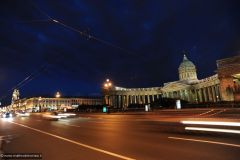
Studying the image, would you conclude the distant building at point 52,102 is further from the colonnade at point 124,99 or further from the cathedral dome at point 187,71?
the cathedral dome at point 187,71

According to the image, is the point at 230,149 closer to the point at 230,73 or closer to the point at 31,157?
the point at 31,157

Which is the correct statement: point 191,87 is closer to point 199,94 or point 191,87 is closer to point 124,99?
point 199,94

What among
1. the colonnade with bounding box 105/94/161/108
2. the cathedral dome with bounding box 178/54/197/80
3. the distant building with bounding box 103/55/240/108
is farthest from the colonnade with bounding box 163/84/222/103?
the colonnade with bounding box 105/94/161/108

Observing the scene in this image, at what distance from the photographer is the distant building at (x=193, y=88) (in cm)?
7184

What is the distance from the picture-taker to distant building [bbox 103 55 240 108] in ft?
236

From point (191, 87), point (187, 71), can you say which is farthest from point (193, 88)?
point (187, 71)

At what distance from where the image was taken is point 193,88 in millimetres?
113688

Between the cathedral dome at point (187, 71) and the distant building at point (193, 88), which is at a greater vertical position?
the cathedral dome at point (187, 71)

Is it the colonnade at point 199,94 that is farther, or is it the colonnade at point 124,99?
the colonnade at point 124,99

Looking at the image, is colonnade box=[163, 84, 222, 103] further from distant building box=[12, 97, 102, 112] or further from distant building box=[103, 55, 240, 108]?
distant building box=[12, 97, 102, 112]

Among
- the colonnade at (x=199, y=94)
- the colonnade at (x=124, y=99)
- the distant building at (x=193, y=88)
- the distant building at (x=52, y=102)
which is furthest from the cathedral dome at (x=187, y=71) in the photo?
the distant building at (x=52, y=102)

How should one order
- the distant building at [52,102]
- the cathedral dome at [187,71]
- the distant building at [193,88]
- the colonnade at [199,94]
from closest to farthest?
the distant building at [193,88], the colonnade at [199,94], the cathedral dome at [187,71], the distant building at [52,102]

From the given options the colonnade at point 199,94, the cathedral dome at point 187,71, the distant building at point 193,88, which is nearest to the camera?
the distant building at point 193,88

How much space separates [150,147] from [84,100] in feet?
543
